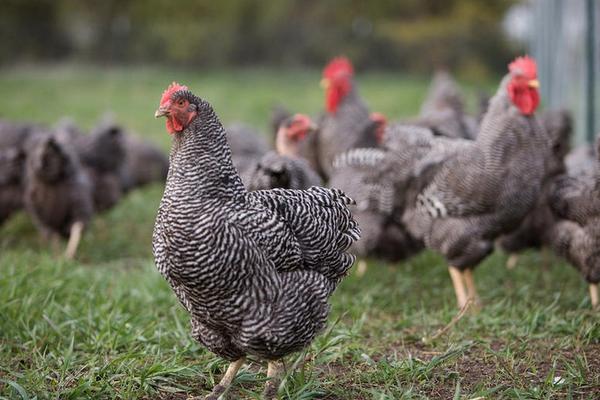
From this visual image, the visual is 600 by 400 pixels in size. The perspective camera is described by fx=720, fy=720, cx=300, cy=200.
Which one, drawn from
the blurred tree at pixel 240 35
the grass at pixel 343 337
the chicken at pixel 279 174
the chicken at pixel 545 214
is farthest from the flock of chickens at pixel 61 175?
the blurred tree at pixel 240 35

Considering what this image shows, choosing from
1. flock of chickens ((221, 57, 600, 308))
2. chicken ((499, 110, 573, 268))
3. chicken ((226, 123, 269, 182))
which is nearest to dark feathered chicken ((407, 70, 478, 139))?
flock of chickens ((221, 57, 600, 308))

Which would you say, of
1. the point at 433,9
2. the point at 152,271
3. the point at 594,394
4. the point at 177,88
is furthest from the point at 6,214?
the point at 433,9

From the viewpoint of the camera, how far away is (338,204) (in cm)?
402

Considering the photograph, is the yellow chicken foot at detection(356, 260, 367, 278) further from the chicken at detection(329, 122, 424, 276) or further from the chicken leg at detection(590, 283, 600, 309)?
the chicken leg at detection(590, 283, 600, 309)

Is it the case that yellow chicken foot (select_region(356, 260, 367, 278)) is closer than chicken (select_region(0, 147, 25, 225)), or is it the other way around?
yellow chicken foot (select_region(356, 260, 367, 278))

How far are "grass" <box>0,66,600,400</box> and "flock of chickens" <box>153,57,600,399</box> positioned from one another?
30 cm

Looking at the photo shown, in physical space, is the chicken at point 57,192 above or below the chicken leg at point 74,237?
above

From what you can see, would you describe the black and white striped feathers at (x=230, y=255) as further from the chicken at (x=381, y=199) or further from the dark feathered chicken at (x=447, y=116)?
the dark feathered chicken at (x=447, y=116)

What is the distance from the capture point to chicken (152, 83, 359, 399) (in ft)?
10.9

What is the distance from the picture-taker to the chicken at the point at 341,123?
7.48m

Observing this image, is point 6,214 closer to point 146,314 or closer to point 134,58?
point 146,314

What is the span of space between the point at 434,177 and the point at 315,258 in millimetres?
2127

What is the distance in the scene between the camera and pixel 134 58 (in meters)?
26.9

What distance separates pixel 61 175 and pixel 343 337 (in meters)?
3.91
